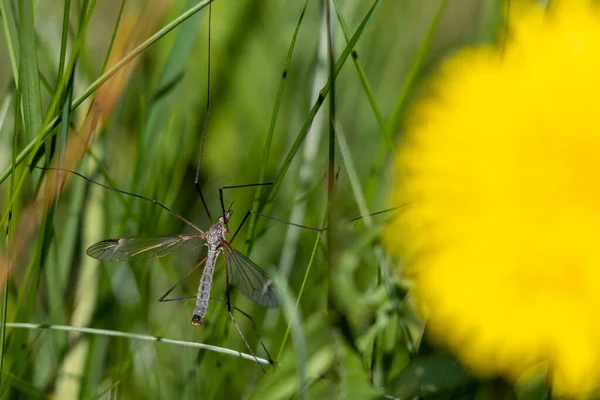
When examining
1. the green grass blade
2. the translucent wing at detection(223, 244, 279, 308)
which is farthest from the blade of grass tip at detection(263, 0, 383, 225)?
the translucent wing at detection(223, 244, 279, 308)

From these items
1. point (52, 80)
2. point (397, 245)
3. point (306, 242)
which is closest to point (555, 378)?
point (397, 245)

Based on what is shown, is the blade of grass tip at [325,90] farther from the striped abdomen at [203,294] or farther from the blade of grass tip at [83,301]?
the blade of grass tip at [83,301]

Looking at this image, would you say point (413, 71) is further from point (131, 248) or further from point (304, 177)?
point (131, 248)

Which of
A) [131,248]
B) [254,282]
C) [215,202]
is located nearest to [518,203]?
[254,282]

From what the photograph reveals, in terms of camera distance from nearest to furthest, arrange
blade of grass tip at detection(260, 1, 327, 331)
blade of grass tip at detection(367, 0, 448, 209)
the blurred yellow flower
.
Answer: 1. the blurred yellow flower
2. blade of grass tip at detection(367, 0, 448, 209)
3. blade of grass tip at detection(260, 1, 327, 331)

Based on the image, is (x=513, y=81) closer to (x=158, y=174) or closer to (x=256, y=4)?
(x=158, y=174)

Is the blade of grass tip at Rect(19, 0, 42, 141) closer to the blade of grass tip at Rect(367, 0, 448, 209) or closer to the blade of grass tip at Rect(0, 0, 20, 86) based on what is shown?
the blade of grass tip at Rect(0, 0, 20, 86)

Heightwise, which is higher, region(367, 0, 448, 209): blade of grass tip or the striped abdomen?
region(367, 0, 448, 209): blade of grass tip
